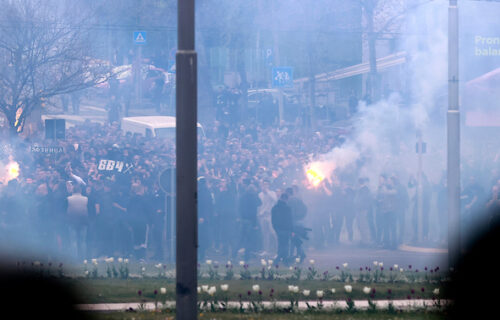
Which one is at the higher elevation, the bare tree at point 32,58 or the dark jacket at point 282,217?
the bare tree at point 32,58

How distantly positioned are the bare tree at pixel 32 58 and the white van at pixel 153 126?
212 cm

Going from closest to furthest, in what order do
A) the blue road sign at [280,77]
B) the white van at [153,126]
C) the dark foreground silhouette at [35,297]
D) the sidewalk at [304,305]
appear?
the dark foreground silhouette at [35,297]
the sidewalk at [304,305]
the white van at [153,126]
the blue road sign at [280,77]

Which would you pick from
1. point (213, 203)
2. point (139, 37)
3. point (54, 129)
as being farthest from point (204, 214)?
point (139, 37)

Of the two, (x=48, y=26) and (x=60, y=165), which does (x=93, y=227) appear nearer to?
(x=60, y=165)

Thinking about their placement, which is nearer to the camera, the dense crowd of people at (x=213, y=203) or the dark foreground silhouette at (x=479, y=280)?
the dark foreground silhouette at (x=479, y=280)

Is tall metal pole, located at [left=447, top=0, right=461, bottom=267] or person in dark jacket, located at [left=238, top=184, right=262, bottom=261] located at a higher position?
tall metal pole, located at [left=447, top=0, right=461, bottom=267]

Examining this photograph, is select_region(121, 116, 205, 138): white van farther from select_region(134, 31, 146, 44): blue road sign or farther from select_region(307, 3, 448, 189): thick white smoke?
select_region(307, 3, 448, 189): thick white smoke

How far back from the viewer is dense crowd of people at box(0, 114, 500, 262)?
44.9 feet

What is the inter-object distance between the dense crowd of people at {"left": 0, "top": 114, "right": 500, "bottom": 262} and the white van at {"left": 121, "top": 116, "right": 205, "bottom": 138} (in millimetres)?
3183

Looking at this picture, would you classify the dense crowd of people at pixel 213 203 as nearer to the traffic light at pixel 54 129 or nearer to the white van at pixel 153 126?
the traffic light at pixel 54 129

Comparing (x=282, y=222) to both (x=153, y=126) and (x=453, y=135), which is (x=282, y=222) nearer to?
(x=453, y=135)

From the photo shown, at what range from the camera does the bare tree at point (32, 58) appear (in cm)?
1895

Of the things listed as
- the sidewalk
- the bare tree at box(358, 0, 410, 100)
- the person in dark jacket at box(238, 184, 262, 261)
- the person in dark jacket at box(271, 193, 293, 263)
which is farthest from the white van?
A: the sidewalk

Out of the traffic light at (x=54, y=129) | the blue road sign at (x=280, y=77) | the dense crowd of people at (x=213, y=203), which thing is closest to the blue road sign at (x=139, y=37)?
the blue road sign at (x=280, y=77)
